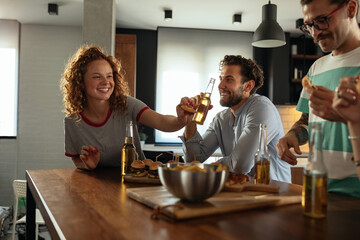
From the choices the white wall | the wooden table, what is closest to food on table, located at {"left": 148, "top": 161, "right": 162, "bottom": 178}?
the wooden table

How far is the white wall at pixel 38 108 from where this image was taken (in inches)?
228

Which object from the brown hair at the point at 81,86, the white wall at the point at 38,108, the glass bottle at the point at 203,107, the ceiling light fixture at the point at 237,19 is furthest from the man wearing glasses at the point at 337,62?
the white wall at the point at 38,108

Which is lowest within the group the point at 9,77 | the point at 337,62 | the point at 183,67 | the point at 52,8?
the point at 337,62

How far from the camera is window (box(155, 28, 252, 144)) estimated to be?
6.05m

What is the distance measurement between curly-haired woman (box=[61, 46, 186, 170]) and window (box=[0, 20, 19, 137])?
13.3 ft

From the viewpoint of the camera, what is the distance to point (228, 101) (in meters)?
2.40

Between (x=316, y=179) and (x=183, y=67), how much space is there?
17.5 ft

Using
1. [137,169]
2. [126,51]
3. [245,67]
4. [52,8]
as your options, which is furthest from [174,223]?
[126,51]

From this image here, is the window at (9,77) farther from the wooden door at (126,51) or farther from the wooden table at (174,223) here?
the wooden table at (174,223)

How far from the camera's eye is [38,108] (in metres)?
5.85

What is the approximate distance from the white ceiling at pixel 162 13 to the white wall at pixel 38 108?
13.6 inches

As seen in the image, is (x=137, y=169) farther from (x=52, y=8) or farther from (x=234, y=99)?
(x=52, y=8)

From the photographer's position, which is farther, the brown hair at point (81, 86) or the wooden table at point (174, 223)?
the brown hair at point (81, 86)

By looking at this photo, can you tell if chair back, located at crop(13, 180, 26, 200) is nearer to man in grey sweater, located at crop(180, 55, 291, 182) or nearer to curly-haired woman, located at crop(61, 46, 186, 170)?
curly-haired woman, located at crop(61, 46, 186, 170)
